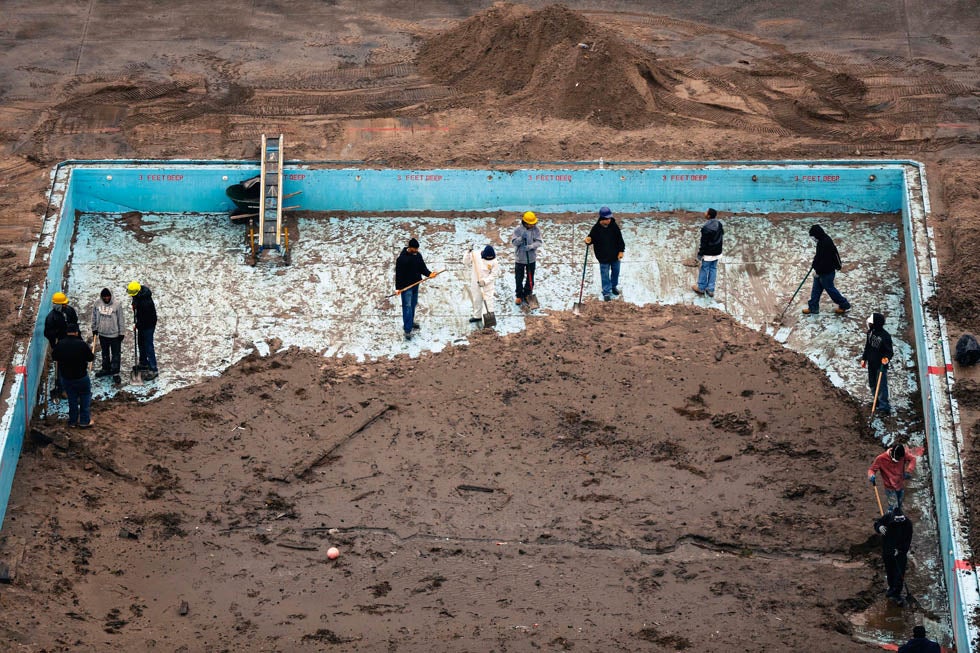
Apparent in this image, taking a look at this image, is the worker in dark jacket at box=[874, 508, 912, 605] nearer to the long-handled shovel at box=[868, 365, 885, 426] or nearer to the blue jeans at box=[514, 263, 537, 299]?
the long-handled shovel at box=[868, 365, 885, 426]

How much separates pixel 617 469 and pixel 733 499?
1247 mm

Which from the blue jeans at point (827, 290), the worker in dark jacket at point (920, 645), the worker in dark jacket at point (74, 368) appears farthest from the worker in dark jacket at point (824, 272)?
the worker in dark jacket at point (74, 368)

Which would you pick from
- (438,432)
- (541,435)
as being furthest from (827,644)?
(438,432)

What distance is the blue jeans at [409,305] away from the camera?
1599 cm

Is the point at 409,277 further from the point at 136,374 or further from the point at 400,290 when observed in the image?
the point at 136,374

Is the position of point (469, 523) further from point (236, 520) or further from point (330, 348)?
point (330, 348)

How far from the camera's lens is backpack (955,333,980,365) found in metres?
14.8

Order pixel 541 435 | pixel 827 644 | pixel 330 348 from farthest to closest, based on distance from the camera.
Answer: pixel 330 348
pixel 541 435
pixel 827 644

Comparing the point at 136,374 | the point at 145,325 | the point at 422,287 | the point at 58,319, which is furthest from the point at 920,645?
the point at 58,319

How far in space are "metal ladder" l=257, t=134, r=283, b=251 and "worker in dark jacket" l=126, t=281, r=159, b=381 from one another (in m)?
2.18

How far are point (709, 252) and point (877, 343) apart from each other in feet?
8.74

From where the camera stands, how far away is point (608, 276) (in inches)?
654

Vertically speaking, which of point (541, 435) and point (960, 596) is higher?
point (541, 435)

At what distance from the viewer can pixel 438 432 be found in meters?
14.5
